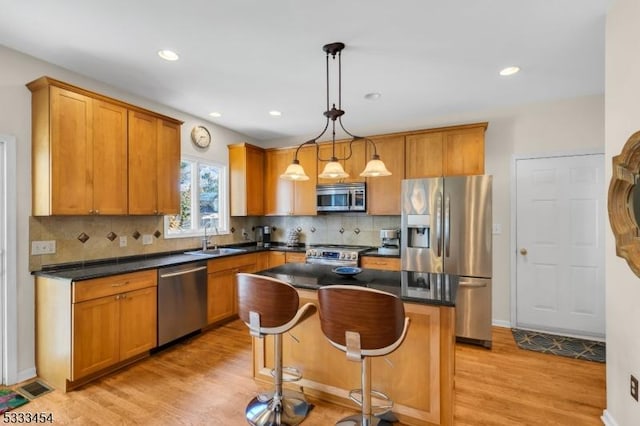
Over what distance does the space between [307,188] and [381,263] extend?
5.39 ft

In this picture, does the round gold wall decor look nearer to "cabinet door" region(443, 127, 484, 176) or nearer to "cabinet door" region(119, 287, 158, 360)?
"cabinet door" region(443, 127, 484, 176)

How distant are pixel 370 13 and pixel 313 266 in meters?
2.07

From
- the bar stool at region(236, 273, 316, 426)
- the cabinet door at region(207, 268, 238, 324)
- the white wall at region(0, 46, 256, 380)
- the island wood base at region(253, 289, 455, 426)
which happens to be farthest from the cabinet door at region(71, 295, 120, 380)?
the island wood base at region(253, 289, 455, 426)

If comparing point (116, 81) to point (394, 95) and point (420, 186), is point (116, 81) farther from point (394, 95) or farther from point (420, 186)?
point (420, 186)

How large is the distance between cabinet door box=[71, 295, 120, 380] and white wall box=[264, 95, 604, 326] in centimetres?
424

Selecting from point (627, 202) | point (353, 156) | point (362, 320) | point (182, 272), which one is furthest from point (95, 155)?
point (627, 202)

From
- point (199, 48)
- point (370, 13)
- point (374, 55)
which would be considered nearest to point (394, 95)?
point (374, 55)

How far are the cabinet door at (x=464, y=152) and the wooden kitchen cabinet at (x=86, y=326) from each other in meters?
3.65

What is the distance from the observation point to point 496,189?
3848 mm

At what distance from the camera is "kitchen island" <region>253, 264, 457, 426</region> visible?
191 cm

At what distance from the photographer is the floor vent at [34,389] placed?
236 cm

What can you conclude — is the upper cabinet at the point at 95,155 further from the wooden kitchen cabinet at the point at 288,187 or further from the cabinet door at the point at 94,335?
the wooden kitchen cabinet at the point at 288,187

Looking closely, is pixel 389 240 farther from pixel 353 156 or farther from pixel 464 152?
pixel 464 152

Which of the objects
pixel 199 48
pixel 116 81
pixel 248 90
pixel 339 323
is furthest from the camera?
pixel 248 90
